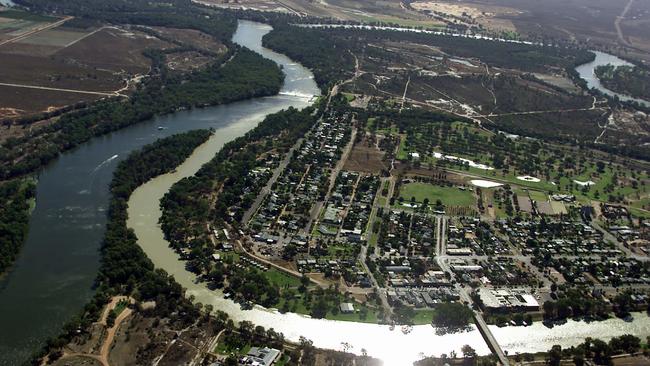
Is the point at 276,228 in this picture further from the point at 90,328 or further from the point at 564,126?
the point at 564,126

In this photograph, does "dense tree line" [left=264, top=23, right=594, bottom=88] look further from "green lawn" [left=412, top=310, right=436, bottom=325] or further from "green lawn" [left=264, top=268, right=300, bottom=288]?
"green lawn" [left=412, top=310, right=436, bottom=325]

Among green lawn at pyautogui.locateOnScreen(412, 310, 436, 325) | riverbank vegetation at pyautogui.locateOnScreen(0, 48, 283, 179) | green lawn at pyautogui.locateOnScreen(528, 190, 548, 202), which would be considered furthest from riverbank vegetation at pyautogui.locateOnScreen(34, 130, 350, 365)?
green lawn at pyautogui.locateOnScreen(528, 190, 548, 202)

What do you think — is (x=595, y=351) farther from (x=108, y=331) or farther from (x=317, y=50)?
(x=317, y=50)

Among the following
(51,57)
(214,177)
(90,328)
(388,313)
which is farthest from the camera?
(51,57)

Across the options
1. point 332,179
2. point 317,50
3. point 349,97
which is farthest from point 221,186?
point 317,50

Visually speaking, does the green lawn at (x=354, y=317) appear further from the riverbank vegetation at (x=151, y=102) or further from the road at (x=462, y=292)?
the riverbank vegetation at (x=151, y=102)

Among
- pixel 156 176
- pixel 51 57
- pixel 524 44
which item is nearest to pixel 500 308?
pixel 156 176
